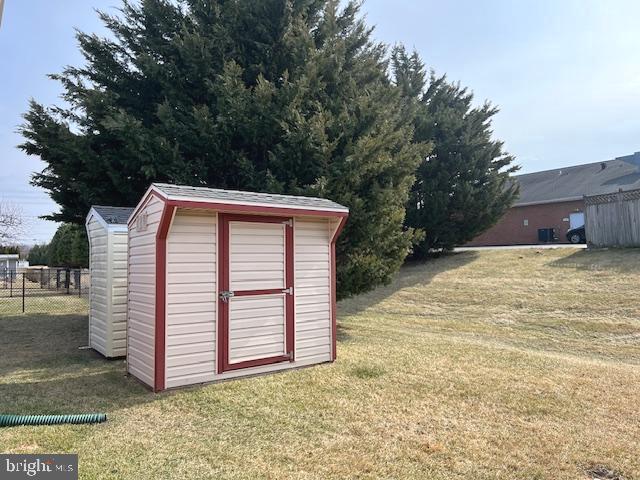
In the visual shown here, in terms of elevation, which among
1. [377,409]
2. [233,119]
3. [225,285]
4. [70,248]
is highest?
[233,119]

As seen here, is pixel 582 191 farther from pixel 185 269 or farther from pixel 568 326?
pixel 185 269

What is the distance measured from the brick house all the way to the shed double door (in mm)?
19796

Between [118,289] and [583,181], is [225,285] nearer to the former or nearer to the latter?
[118,289]

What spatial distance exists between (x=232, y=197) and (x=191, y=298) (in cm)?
123

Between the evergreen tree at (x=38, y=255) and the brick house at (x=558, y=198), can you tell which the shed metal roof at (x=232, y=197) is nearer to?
the brick house at (x=558, y=198)

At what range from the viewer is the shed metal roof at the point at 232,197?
4.55m

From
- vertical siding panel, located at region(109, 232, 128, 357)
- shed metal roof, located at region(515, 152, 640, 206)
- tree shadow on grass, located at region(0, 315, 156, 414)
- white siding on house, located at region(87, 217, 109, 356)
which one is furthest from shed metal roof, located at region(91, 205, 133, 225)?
shed metal roof, located at region(515, 152, 640, 206)

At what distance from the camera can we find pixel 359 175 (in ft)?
25.5

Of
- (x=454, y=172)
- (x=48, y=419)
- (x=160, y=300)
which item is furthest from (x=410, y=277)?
(x=48, y=419)

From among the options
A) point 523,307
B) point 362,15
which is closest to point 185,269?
point 362,15

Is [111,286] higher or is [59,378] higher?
[111,286]

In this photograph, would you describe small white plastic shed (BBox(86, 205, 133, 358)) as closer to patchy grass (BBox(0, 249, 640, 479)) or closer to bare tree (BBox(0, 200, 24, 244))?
patchy grass (BBox(0, 249, 640, 479))

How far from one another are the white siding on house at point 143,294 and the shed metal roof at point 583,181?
72.5 feet

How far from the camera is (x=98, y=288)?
675 cm
